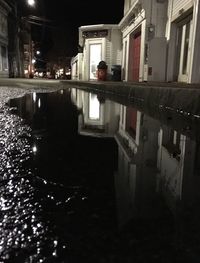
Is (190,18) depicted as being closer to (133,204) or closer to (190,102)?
(190,102)

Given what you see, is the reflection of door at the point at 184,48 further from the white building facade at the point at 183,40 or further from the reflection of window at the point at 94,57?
the reflection of window at the point at 94,57

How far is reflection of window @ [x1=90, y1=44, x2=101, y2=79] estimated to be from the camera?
990 inches

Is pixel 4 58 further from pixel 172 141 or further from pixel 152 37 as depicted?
pixel 172 141

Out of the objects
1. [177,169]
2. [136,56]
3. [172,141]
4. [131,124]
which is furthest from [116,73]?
[177,169]

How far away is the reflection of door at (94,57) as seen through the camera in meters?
25.1

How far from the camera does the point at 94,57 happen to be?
2561 cm

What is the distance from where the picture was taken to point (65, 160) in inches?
75.2


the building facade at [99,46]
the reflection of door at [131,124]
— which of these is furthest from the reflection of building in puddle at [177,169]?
the building facade at [99,46]

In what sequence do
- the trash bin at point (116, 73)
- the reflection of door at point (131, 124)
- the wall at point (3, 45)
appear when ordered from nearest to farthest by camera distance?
the reflection of door at point (131, 124) < the trash bin at point (116, 73) < the wall at point (3, 45)

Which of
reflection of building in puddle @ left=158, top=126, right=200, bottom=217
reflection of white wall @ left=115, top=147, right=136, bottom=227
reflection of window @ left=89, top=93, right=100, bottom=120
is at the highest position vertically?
reflection of white wall @ left=115, top=147, right=136, bottom=227

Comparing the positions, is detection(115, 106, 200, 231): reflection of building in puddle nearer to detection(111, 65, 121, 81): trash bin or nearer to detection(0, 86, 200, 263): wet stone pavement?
detection(0, 86, 200, 263): wet stone pavement

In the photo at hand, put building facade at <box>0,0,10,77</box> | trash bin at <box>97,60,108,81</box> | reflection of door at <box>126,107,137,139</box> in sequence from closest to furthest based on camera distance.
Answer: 1. reflection of door at <box>126,107,137,139</box>
2. trash bin at <box>97,60,108,81</box>
3. building facade at <box>0,0,10,77</box>

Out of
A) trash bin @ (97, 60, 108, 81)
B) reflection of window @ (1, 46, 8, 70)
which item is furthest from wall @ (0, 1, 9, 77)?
trash bin @ (97, 60, 108, 81)

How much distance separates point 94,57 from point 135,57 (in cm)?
840
